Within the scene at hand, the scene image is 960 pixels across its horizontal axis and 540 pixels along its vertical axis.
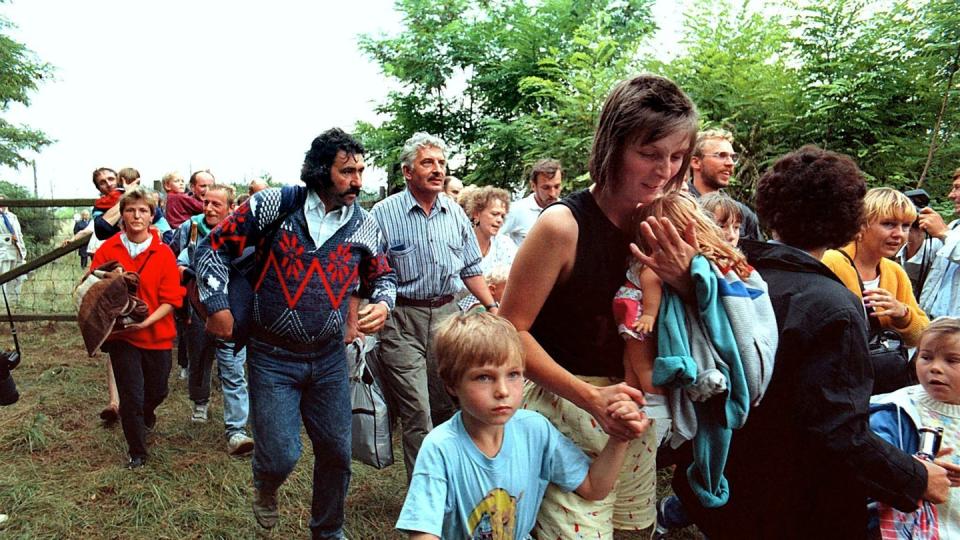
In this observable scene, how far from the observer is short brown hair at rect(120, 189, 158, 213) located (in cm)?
462

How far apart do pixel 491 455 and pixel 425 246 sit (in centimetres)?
244

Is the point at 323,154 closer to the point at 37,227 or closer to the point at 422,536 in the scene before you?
the point at 422,536

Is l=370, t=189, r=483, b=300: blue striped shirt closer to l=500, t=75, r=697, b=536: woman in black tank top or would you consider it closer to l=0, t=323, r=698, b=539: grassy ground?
l=0, t=323, r=698, b=539: grassy ground

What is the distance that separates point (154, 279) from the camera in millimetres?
4699

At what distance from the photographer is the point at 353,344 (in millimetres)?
3738

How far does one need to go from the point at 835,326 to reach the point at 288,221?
2.35 meters

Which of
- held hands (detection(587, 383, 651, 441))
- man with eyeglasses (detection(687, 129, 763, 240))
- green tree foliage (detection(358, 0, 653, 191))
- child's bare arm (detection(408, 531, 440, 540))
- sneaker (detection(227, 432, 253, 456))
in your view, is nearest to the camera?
held hands (detection(587, 383, 651, 441))

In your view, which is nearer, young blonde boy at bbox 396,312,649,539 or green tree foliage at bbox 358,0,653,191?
young blonde boy at bbox 396,312,649,539

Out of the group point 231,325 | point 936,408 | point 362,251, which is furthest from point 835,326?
point 231,325

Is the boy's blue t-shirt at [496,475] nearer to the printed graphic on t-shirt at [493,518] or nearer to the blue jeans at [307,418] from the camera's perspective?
the printed graphic on t-shirt at [493,518]

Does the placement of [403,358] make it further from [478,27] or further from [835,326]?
[478,27]

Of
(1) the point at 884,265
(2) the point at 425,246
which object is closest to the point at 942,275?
(1) the point at 884,265

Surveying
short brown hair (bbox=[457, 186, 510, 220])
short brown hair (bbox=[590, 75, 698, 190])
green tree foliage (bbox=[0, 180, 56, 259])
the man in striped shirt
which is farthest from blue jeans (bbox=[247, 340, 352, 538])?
green tree foliage (bbox=[0, 180, 56, 259])

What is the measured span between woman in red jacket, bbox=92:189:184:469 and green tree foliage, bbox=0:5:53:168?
1697cm
